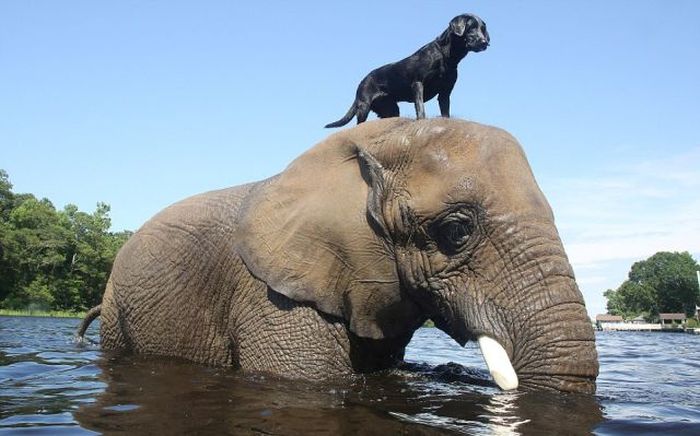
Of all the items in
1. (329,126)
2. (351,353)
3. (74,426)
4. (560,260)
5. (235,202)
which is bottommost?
(74,426)

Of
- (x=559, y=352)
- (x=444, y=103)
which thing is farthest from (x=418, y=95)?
(x=559, y=352)

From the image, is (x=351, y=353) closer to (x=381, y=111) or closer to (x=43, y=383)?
(x=43, y=383)

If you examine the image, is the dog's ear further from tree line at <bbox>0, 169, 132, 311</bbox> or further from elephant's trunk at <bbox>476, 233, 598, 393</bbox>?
tree line at <bbox>0, 169, 132, 311</bbox>

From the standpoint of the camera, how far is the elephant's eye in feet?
15.4

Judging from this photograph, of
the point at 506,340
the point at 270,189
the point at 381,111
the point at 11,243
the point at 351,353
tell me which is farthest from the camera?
the point at 11,243

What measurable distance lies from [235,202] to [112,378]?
6.13 feet

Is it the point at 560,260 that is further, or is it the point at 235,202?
the point at 235,202


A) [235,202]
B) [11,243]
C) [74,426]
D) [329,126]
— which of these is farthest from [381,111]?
[11,243]

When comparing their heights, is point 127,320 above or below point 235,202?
below

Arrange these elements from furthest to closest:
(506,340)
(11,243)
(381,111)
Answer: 1. (11,243)
2. (381,111)
3. (506,340)

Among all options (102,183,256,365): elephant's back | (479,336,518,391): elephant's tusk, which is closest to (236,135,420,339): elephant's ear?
(102,183,256,365): elephant's back

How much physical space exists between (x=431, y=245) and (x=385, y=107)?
311 centimetres

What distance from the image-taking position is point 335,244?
525 cm

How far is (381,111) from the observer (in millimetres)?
7723
